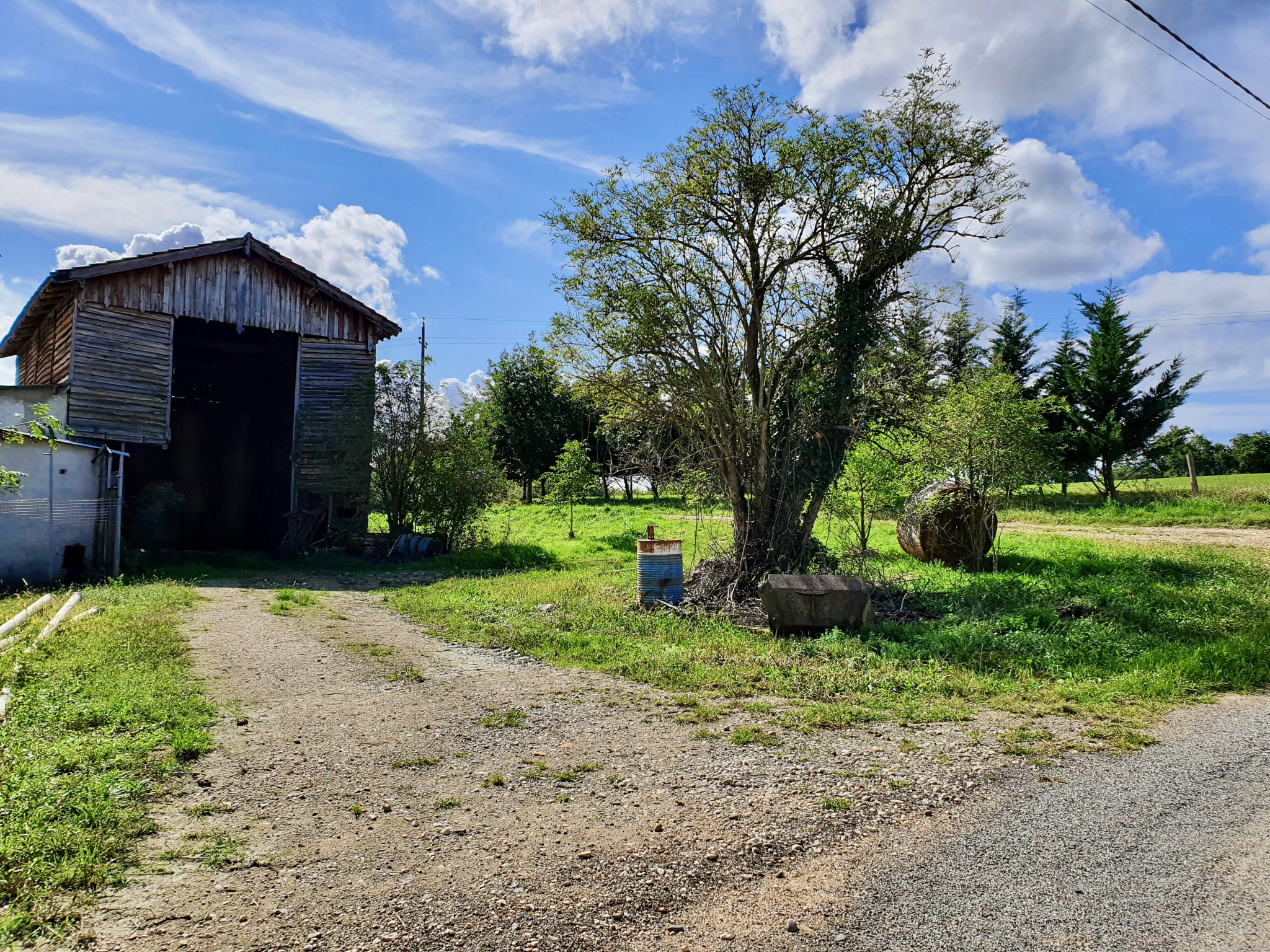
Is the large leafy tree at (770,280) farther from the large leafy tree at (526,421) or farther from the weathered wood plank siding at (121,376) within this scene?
the large leafy tree at (526,421)

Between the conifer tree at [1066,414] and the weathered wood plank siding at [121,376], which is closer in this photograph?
the weathered wood plank siding at [121,376]

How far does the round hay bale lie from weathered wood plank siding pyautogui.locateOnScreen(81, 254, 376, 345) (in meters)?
13.9

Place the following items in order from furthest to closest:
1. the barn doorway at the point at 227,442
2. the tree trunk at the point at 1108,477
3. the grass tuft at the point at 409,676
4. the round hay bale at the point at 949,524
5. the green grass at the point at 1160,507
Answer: the tree trunk at the point at 1108,477
the barn doorway at the point at 227,442
the green grass at the point at 1160,507
the round hay bale at the point at 949,524
the grass tuft at the point at 409,676

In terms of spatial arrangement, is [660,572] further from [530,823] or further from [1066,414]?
[1066,414]

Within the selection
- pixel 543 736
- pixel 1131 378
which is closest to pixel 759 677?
pixel 543 736

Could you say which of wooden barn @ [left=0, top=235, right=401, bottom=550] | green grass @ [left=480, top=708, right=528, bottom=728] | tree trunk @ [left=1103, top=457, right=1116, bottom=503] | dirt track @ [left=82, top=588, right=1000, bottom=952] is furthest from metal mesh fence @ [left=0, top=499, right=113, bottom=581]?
tree trunk @ [left=1103, top=457, right=1116, bottom=503]

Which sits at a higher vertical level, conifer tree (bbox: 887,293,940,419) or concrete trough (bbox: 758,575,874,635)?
conifer tree (bbox: 887,293,940,419)

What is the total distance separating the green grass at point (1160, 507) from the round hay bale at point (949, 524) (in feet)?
24.5

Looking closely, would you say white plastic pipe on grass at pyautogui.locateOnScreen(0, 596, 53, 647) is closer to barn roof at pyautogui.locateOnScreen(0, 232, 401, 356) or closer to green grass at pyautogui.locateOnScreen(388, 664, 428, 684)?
green grass at pyautogui.locateOnScreen(388, 664, 428, 684)

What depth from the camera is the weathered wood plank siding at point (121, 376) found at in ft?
52.7

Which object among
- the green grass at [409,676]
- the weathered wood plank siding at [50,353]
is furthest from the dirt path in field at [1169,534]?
the weathered wood plank siding at [50,353]

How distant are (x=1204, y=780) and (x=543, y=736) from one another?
4.03m

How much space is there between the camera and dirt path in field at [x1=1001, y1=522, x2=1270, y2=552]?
15.0m

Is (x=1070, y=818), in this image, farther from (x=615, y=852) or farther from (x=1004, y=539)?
(x=1004, y=539)
